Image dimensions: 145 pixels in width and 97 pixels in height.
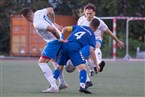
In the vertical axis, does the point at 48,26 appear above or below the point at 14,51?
above

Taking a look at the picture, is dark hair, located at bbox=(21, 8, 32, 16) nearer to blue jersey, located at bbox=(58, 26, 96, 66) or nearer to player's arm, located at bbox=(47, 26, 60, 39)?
player's arm, located at bbox=(47, 26, 60, 39)

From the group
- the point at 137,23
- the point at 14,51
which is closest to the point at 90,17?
the point at 14,51

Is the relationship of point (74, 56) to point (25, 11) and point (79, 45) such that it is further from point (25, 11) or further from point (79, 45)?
point (25, 11)

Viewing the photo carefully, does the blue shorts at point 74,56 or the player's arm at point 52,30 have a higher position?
the player's arm at point 52,30

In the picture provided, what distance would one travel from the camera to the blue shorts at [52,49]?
9766 mm

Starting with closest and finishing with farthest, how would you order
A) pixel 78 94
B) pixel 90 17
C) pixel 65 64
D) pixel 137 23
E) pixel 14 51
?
pixel 78 94 → pixel 65 64 → pixel 90 17 → pixel 14 51 → pixel 137 23

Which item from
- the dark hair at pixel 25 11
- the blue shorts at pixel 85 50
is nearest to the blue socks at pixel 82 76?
the blue shorts at pixel 85 50

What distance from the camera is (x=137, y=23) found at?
36.8 m

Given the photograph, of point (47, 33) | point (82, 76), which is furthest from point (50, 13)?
point (82, 76)

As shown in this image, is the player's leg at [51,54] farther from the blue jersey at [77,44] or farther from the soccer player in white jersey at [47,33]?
the blue jersey at [77,44]

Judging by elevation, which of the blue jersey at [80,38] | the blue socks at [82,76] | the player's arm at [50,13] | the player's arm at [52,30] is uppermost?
the player's arm at [50,13]

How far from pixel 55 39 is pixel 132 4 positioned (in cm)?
2824

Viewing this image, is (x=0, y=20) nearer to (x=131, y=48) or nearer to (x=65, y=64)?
(x=131, y=48)

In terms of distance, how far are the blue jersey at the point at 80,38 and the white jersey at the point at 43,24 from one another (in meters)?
0.32
